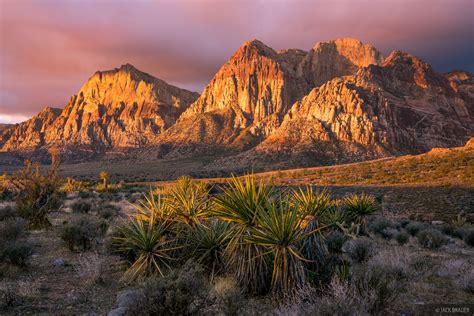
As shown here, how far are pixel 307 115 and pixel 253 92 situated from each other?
192 ft

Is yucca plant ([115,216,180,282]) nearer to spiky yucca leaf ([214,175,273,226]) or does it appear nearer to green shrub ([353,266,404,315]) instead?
spiky yucca leaf ([214,175,273,226])

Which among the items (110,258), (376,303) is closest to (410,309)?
(376,303)

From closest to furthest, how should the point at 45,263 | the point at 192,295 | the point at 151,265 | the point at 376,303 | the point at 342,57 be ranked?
the point at 192,295, the point at 376,303, the point at 151,265, the point at 45,263, the point at 342,57

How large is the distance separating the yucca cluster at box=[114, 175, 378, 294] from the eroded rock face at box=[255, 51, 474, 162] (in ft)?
262

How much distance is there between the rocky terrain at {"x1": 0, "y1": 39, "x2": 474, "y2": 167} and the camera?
95438 millimetres

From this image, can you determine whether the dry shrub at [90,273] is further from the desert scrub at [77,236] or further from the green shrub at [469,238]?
the green shrub at [469,238]

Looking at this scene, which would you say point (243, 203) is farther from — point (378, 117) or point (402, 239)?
point (378, 117)

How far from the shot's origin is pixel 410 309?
648 centimetres

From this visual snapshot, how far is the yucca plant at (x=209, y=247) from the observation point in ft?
26.3

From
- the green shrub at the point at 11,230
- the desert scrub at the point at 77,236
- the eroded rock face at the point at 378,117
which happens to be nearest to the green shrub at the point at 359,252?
the desert scrub at the point at 77,236

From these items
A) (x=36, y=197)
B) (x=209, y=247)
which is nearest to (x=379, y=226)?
(x=209, y=247)

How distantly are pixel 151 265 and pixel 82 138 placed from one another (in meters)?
208

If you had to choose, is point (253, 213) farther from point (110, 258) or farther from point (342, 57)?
point (342, 57)

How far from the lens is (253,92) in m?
159
